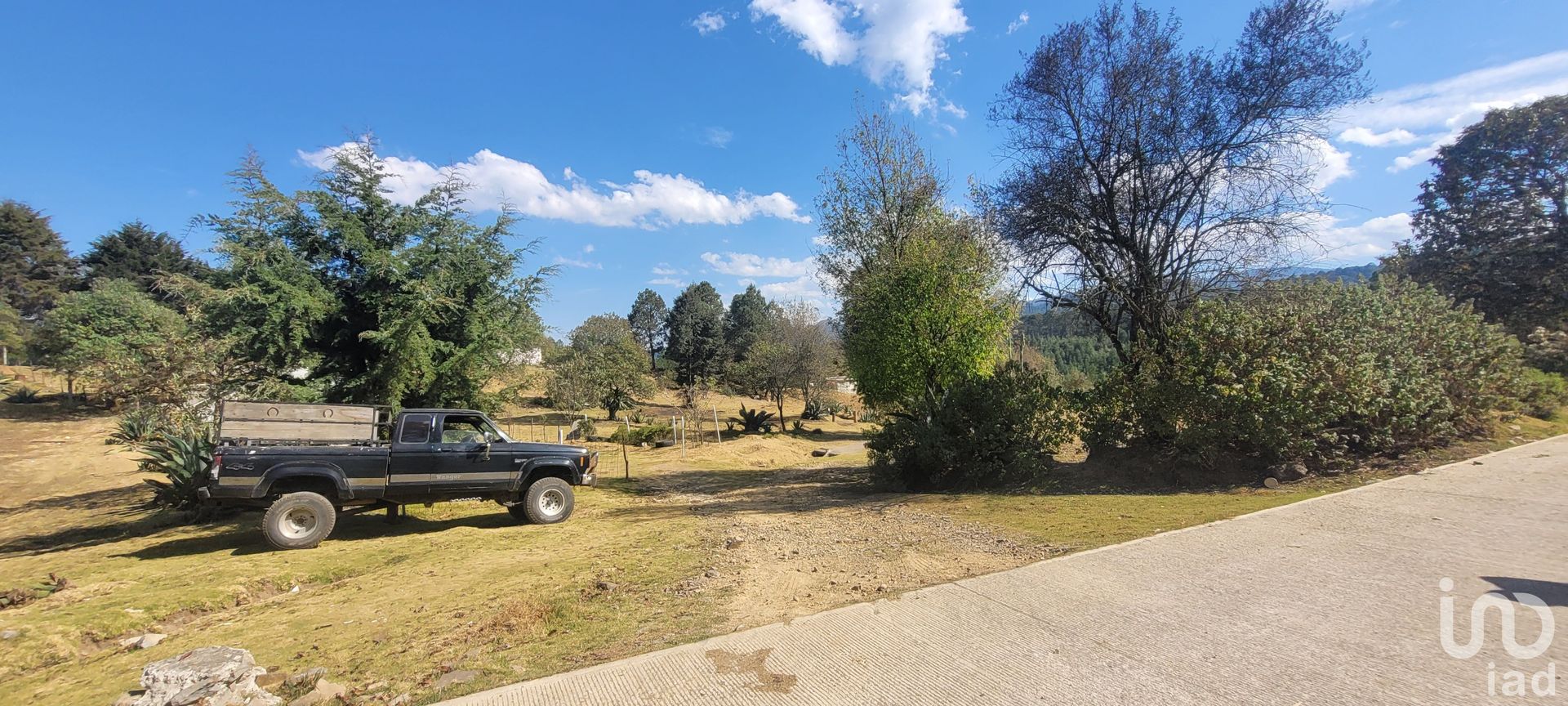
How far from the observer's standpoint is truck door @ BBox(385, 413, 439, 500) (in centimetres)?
888

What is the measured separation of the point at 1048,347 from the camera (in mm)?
56312

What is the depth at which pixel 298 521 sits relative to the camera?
27.3 ft

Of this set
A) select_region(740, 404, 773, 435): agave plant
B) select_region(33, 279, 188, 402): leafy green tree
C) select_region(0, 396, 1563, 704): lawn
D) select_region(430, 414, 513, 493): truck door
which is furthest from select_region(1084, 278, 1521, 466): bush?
select_region(740, 404, 773, 435): agave plant

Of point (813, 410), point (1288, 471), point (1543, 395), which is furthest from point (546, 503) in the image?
point (813, 410)

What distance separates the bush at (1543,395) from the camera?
14.1 metres

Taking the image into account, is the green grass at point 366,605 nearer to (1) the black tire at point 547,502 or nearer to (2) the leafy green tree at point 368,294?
(1) the black tire at point 547,502

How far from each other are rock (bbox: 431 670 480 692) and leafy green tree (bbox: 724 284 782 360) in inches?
2155

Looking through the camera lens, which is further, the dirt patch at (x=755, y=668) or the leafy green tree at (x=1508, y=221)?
the leafy green tree at (x=1508, y=221)

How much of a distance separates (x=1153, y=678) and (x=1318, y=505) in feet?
21.4

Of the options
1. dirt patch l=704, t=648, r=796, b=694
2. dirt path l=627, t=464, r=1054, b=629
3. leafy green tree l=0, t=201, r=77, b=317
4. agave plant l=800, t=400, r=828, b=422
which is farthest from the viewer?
leafy green tree l=0, t=201, r=77, b=317

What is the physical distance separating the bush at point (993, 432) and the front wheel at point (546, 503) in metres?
6.76

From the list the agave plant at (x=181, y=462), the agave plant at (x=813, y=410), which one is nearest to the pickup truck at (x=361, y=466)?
the agave plant at (x=181, y=462)

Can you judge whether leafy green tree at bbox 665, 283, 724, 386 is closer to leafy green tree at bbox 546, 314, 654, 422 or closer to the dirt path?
leafy green tree at bbox 546, 314, 654, 422

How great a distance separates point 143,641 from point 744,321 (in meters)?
59.6
